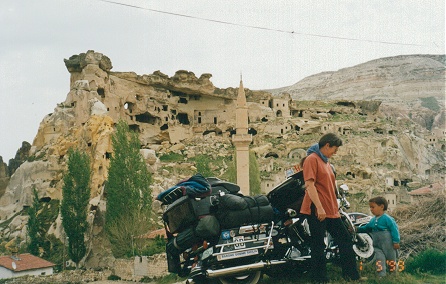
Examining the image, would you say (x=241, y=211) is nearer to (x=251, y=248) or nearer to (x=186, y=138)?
(x=251, y=248)

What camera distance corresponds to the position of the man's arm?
5766 mm

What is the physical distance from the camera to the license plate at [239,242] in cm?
584

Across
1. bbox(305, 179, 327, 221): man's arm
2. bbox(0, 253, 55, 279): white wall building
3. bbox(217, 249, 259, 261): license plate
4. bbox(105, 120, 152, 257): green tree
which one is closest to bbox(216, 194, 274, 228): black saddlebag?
bbox(217, 249, 259, 261): license plate

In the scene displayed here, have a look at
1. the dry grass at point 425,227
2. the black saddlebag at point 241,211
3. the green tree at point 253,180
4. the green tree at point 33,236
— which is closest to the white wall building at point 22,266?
the green tree at point 33,236

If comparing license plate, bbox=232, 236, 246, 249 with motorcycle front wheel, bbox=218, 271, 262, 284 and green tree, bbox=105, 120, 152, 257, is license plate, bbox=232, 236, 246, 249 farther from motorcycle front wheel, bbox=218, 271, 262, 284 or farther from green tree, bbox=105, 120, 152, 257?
green tree, bbox=105, 120, 152, 257

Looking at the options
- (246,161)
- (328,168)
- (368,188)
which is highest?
(328,168)

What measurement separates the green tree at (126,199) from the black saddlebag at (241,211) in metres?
18.2

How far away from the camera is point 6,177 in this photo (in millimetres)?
47469

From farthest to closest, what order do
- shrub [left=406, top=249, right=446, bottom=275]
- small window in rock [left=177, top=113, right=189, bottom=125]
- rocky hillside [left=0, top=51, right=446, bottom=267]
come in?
small window in rock [left=177, top=113, right=189, bottom=125]
rocky hillside [left=0, top=51, right=446, bottom=267]
shrub [left=406, top=249, right=446, bottom=275]

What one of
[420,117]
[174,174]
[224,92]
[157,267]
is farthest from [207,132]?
[420,117]

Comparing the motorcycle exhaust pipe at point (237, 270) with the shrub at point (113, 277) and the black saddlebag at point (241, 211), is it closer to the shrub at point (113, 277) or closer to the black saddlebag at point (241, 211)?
the black saddlebag at point (241, 211)

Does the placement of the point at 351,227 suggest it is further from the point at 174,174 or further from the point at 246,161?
the point at 174,174

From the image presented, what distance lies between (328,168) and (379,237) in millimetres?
1146

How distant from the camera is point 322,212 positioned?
577 centimetres
